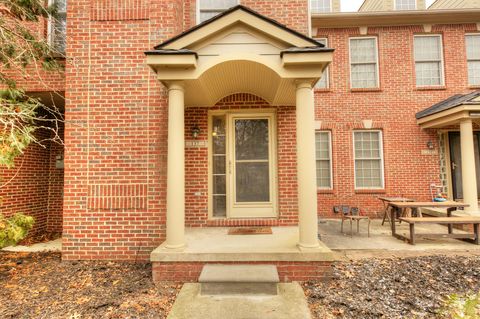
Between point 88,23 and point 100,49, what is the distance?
1.84 ft

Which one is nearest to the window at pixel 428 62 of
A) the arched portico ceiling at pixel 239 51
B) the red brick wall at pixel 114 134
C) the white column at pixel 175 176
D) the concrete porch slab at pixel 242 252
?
the arched portico ceiling at pixel 239 51

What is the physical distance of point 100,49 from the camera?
4895 millimetres

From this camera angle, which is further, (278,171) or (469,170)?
(469,170)

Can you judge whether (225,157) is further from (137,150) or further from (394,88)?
(394,88)

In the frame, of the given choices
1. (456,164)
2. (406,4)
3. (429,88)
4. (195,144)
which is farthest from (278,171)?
(406,4)

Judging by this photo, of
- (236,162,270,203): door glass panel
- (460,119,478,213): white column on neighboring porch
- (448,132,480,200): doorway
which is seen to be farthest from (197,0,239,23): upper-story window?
(448,132,480,200): doorway

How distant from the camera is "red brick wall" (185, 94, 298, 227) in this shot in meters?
5.39

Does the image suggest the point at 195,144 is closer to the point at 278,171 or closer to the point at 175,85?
the point at 175,85

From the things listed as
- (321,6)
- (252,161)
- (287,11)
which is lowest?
(252,161)

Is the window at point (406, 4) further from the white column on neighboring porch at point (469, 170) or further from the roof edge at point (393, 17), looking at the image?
the white column on neighboring porch at point (469, 170)

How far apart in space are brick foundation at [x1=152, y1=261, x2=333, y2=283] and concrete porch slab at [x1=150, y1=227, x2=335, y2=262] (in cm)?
8

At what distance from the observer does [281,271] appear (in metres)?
3.76

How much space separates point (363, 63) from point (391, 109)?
1902mm

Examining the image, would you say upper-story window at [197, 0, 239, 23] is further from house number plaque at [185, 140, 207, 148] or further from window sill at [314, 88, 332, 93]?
window sill at [314, 88, 332, 93]
